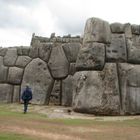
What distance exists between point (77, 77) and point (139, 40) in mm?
3389

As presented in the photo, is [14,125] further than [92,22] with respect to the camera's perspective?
No

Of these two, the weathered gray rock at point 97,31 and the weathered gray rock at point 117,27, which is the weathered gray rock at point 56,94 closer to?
the weathered gray rock at point 97,31

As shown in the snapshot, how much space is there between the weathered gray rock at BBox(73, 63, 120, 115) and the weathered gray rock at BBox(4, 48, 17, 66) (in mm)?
6303

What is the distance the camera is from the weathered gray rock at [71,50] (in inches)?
854

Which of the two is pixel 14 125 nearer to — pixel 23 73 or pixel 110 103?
pixel 110 103

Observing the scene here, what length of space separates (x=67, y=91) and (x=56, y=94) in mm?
597

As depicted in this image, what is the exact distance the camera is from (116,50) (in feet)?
63.3

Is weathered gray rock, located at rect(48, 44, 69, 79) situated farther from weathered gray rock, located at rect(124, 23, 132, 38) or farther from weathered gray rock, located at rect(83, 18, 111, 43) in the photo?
weathered gray rock, located at rect(124, 23, 132, 38)

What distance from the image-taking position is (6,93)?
928 inches

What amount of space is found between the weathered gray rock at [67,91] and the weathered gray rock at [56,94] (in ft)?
0.74

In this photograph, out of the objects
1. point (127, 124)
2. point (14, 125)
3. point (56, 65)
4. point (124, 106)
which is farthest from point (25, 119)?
point (56, 65)

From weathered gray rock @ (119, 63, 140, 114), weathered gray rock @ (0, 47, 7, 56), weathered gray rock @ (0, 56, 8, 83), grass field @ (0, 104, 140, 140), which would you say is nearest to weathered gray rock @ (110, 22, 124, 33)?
weathered gray rock @ (119, 63, 140, 114)

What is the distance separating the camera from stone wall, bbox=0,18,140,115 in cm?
1861

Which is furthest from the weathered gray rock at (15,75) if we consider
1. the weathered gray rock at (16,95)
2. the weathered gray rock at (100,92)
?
the weathered gray rock at (100,92)
